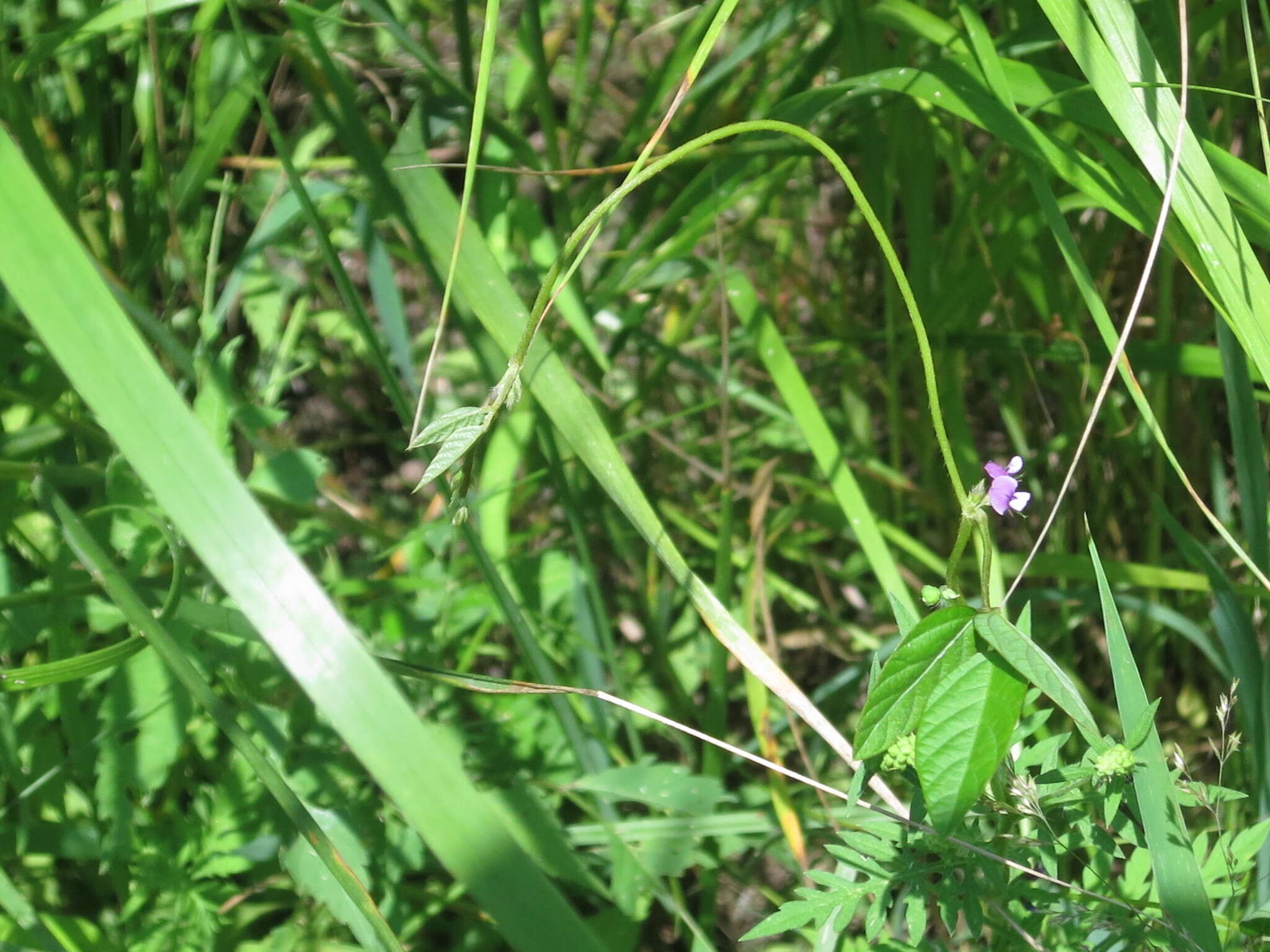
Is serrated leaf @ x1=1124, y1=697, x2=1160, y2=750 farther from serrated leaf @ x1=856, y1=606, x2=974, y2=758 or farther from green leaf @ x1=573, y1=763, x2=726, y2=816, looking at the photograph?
green leaf @ x1=573, y1=763, x2=726, y2=816

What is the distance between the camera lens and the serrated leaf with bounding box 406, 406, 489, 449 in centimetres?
62

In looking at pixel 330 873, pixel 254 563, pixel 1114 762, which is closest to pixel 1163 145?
pixel 1114 762

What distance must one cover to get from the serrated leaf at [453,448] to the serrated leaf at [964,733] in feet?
1.04

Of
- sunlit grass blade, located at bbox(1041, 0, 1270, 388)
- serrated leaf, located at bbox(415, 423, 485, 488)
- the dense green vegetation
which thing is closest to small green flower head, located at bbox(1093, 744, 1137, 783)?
the dense green vegetation

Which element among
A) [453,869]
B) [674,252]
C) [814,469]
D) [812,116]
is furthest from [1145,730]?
[814,469]

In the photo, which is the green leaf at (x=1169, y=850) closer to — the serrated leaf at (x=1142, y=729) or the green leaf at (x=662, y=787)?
the serrated leaf at (x=1142, y=729)

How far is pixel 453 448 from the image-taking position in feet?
1.99

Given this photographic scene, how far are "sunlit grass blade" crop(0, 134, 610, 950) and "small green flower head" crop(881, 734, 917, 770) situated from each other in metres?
0.22

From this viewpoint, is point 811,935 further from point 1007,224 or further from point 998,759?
point 1007,224

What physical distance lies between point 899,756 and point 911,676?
80mm

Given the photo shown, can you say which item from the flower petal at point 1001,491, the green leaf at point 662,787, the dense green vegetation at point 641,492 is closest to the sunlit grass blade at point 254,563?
the dense green vegetation at point 641,492

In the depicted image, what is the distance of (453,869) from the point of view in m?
0.49

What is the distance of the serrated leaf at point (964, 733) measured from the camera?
1.82 feet

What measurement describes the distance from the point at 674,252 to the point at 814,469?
50cm
